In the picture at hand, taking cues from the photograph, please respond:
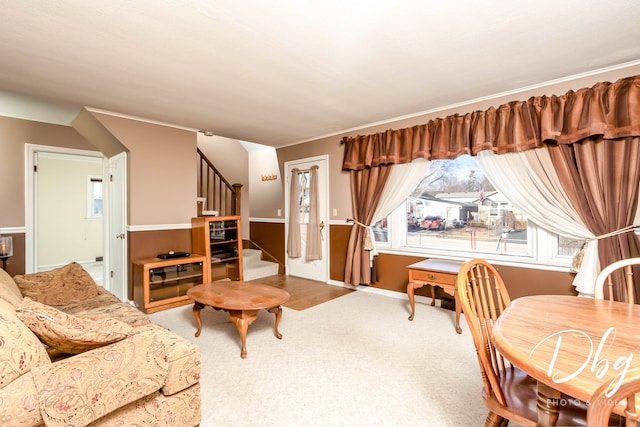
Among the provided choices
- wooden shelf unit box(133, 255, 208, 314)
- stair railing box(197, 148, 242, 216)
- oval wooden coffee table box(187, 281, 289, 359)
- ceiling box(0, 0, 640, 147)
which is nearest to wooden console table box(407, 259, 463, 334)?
oval wooden coffee table box(187, 281, 289, 359)

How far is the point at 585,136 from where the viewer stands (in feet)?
8.36

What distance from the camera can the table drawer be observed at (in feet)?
9.83

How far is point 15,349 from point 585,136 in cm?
385

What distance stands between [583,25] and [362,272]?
3246 mm

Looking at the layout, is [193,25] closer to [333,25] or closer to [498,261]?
[333,25]

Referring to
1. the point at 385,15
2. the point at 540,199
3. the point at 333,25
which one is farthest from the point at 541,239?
the point at 333,25

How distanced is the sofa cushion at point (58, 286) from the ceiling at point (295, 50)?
1725 millimetres

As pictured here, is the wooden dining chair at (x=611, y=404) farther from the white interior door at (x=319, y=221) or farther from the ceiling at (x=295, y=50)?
the white interior door at (x=319, y=221)

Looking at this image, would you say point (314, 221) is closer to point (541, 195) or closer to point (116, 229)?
point (116, 229)

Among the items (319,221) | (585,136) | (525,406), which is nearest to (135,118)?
(319,221)

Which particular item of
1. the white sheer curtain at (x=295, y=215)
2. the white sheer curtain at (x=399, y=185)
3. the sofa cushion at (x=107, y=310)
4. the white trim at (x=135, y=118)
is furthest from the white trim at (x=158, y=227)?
the white sheer curtain at (x=399, y=185)

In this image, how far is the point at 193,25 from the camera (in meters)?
1.94

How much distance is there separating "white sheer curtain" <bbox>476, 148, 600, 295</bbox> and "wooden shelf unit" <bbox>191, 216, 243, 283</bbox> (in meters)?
3.40

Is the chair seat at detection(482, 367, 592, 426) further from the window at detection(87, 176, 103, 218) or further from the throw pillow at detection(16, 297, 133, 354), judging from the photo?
the window at detection(87, 176, 103, 218)
